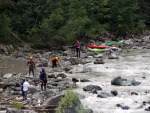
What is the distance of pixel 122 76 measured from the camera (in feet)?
84.0

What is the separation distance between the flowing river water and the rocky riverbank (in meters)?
0.51

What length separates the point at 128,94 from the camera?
20.4 meters

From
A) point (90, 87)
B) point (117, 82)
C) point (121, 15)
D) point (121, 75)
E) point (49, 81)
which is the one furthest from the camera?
point (121, 15)

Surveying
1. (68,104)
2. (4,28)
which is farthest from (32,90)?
(4,28)

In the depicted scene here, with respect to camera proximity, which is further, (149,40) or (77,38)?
(149,40)

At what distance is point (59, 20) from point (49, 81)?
59.4 ft

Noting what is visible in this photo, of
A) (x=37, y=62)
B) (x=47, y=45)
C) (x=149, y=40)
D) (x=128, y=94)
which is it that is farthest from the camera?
(x=149, y=40)

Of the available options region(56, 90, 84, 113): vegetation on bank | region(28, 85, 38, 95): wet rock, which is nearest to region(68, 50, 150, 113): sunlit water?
region(28, 85, 38, 95): wet rock

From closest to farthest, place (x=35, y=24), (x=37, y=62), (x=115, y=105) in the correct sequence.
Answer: (x=115, y=105)
(x=37, y=62)
(x=35, y=24)

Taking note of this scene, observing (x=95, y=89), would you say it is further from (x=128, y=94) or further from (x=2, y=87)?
(x=2, y=87)

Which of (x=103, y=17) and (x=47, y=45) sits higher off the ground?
(x=103, y=17)

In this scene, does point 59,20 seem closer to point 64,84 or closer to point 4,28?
point 4,28

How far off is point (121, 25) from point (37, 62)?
2195 cm

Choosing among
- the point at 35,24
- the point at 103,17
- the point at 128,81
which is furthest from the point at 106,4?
the point at 128,81
